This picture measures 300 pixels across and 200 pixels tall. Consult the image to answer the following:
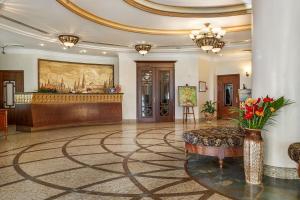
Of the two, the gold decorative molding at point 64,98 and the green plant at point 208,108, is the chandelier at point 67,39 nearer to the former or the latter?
the gold decorative molding at point 64,98

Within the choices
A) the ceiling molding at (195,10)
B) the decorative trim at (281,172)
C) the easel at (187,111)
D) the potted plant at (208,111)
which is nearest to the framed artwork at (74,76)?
the easel at (187,111)

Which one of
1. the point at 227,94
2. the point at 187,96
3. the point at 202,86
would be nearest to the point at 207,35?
the point at 187,96

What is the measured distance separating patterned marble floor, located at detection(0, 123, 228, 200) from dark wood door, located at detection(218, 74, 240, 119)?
7858 mm

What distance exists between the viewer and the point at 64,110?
9.80 m

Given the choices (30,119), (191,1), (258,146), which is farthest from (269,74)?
(30,119)

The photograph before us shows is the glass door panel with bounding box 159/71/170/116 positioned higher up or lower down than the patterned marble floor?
higher up

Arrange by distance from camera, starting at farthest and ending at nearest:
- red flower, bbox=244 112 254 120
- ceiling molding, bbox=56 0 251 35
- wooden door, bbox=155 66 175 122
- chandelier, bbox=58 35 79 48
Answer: wooden door, bbox=155 66 175 122
chandelier, bbox=58 35 79 48
ceiling molding, bbox=56 0 251 35
red flower, bbox=244 112 254 120

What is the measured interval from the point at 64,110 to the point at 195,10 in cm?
615

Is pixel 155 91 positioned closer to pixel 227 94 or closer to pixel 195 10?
pixel 227 94

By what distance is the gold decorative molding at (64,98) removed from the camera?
8.64 metres

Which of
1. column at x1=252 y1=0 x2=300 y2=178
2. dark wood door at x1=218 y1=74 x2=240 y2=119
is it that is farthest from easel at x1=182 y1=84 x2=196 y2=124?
column at x1=252 y1=0 x2=300 y2=178

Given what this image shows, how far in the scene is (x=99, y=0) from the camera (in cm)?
587

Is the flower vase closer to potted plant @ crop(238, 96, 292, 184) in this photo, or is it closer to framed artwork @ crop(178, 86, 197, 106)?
potted plant @ crop(238, 96, 292, 184)

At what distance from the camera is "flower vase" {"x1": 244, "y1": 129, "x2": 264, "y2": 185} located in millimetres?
3330
